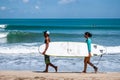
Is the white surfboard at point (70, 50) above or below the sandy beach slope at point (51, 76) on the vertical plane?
above

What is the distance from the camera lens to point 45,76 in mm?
9703

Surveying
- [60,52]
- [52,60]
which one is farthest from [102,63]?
[60,52]

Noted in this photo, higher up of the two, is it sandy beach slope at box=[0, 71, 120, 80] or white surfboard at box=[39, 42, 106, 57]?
white surfboard at box=[39, 42, 106, 57]

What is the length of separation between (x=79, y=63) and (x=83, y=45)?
9.53 feet

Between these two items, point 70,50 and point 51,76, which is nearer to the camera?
point 51,76

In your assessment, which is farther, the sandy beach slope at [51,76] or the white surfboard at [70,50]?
the white surfboard at [70,50]

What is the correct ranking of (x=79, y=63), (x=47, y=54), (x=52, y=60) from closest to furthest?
(x=47, y=54)
(x=79, y=63)
(x=52, y=60)

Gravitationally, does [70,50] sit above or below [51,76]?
above

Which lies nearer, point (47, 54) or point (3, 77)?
point (3, 77)

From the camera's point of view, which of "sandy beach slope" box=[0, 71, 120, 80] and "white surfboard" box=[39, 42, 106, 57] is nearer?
"sandy beach slope" box=[0, 71, 120, 80]

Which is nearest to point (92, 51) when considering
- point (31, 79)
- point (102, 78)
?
point (102, 78)

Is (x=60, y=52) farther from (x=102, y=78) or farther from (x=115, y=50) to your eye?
(x=115, y=50)

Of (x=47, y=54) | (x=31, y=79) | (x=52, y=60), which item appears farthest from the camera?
(x=52, y=60)

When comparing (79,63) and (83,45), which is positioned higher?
(83,45)
